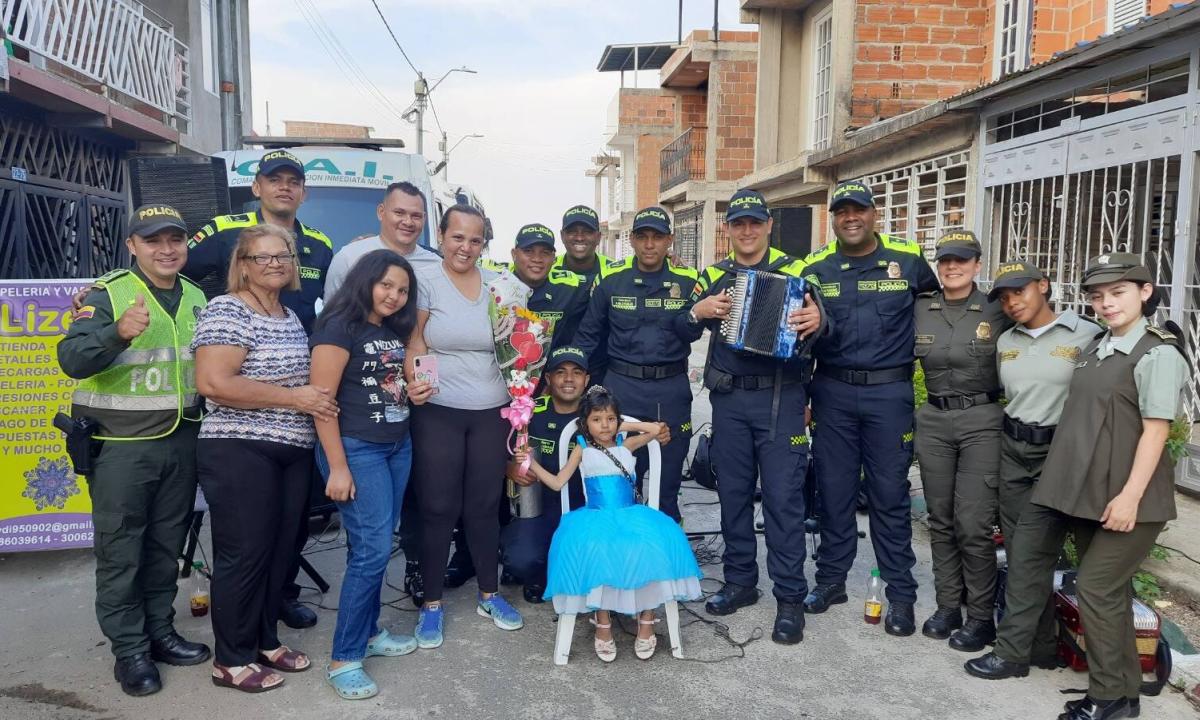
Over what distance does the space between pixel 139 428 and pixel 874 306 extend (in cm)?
346

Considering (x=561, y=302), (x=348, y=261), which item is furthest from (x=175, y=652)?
(x=561, y=302)

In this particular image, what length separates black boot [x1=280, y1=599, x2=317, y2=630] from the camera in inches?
170

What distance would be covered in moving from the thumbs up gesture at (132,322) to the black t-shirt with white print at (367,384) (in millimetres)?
646

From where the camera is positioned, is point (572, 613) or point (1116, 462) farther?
point (572, 613)

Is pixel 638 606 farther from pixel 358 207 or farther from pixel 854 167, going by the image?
pixel 854 167

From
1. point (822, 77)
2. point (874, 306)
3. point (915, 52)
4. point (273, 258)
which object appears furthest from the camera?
point (822, 77)

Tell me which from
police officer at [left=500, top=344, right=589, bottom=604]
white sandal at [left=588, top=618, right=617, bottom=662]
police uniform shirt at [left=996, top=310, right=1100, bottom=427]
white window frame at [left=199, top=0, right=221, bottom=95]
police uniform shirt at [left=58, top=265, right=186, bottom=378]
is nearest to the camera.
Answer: police uniform shirt at [left=58, top=265, right=186, bottom=378]

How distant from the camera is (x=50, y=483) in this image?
5.20 m

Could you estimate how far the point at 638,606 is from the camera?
390cm

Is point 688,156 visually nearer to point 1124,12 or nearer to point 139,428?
point 1124,12

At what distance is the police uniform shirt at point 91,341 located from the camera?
3.40 meters

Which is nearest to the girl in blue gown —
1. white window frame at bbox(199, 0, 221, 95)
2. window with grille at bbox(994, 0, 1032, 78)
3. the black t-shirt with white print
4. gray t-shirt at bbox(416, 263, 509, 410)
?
gray t-shirt at bbox(416, 263, 509, 410)

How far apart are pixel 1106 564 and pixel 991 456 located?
74cm

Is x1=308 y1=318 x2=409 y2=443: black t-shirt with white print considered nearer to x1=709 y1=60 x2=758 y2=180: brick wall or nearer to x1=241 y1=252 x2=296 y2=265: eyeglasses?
x1=241 y1=252 x2=296 y2=265: eyeglasses
